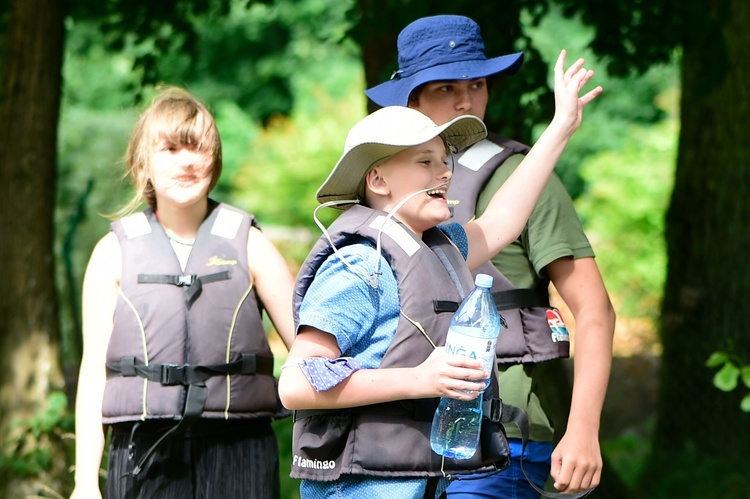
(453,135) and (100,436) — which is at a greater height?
(453,135)

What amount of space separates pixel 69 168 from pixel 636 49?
11.8 meters

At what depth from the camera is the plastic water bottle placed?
249 centimetres

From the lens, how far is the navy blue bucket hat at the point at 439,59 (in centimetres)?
320

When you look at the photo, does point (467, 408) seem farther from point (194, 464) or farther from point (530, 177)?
point (194, 464)

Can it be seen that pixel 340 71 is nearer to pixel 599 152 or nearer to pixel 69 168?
pixel 599 152

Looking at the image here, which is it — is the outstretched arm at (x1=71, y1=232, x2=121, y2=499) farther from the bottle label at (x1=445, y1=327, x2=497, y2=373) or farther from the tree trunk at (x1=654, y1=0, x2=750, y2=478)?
the tree trunk at (x1=654, y1=0, x2=750, y2=478)

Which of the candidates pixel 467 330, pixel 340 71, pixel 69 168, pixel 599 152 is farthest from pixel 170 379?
pixel 340 71

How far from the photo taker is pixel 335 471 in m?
2.52

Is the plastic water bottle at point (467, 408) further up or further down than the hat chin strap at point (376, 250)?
further down

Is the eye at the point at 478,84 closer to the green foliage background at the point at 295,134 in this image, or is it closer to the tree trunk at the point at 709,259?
the tree trunk at the point at 709,259

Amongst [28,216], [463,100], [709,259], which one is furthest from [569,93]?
[28,216]

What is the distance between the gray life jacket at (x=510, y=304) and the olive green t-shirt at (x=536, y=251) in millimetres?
35

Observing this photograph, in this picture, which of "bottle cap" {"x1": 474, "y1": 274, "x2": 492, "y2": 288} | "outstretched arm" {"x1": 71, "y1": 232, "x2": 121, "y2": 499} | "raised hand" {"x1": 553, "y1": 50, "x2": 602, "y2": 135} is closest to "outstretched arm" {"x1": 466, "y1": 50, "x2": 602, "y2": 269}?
"raised hand" {"x1": 553, "y1": 50, "x2": 602, "y2": 135}

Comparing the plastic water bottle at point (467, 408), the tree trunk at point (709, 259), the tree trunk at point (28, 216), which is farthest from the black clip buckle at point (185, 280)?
the tree trunk at point (709, 259)
